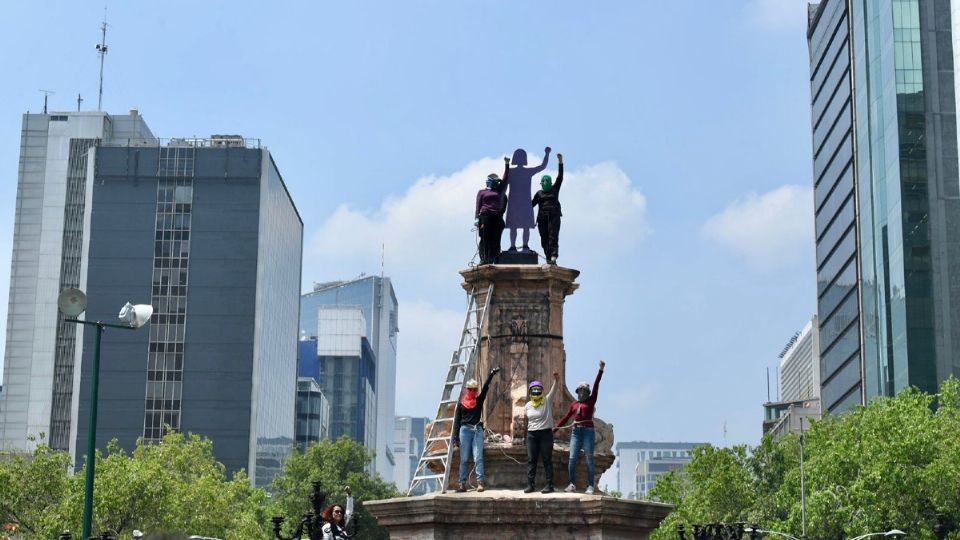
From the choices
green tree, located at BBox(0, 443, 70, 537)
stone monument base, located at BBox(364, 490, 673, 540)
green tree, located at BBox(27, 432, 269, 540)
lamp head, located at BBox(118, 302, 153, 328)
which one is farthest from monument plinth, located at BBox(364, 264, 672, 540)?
green tree, located at BBox(0, 443, 70, 537)

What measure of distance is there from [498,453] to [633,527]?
3216 mm

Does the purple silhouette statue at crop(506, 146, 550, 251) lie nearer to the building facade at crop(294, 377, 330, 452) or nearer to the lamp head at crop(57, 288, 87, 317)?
the lamp head at crop(57, 288, 87, 317)

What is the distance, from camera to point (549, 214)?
31547 mm

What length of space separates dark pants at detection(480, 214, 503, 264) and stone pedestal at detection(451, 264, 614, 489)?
0.41 m

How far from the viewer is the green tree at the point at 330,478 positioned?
97.3 m

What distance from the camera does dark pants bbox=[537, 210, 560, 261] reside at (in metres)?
31.4

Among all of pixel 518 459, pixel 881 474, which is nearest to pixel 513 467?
pixel 518 459

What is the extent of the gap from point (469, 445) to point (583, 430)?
6.48 feet

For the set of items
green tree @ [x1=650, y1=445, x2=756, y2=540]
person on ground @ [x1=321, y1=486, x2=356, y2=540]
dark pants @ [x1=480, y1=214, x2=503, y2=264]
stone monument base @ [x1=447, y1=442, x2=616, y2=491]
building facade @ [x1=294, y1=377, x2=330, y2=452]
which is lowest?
person on ground @ [x1=321, y1=486, x2=356, y2=540]

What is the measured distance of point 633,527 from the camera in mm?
26984

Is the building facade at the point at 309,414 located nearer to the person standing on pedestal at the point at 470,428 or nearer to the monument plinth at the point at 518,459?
the monument plinth at the point at 518,459

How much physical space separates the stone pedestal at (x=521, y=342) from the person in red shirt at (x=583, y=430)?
131cm

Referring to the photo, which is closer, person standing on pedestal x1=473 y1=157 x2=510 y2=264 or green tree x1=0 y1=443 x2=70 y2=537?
person standing on pedestal x1=473 y1=157 x2=510 y2=264

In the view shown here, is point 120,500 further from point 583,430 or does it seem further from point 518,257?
point 583,430
